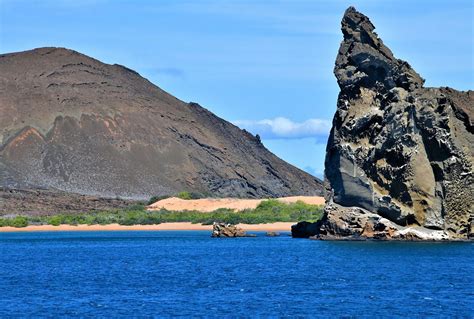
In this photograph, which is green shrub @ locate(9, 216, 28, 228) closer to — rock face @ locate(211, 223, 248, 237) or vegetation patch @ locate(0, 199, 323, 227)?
vegetation patch @ locate(0, 199, 323, 227)

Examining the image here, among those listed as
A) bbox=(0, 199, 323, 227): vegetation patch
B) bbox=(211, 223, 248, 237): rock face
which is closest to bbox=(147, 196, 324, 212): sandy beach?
bbox=(0, 199, 323, 227): vegetation patch

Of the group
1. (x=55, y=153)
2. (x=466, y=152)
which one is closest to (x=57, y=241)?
(x=466, y=152)

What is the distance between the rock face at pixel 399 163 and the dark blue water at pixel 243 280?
166 cm

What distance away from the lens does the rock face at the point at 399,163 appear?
6994 cm

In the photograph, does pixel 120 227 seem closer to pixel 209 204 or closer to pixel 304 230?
pixel 209 204

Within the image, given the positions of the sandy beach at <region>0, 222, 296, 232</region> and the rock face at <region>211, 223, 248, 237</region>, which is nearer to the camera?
the rock face at <region>211, 223, 248, 237</region>

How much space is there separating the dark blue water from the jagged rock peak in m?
10.4

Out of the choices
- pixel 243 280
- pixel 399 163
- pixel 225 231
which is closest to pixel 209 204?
pixel 225 231

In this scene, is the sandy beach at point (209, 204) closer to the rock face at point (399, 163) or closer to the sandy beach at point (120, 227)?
the sandy beach at point (120, 227)

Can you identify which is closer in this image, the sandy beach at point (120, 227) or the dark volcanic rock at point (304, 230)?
the dark volcanic rock at point (304, 230)

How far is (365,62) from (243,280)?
26.3 m

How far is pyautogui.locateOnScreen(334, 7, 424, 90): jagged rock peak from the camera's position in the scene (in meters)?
73.5

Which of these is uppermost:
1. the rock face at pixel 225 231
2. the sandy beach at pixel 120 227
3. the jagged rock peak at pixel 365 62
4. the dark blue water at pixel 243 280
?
the jagged rock peak at pixel 365 62

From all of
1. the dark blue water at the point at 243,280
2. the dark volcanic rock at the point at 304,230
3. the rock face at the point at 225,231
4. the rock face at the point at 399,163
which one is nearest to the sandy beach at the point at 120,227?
the rock face at the point at 225,231
